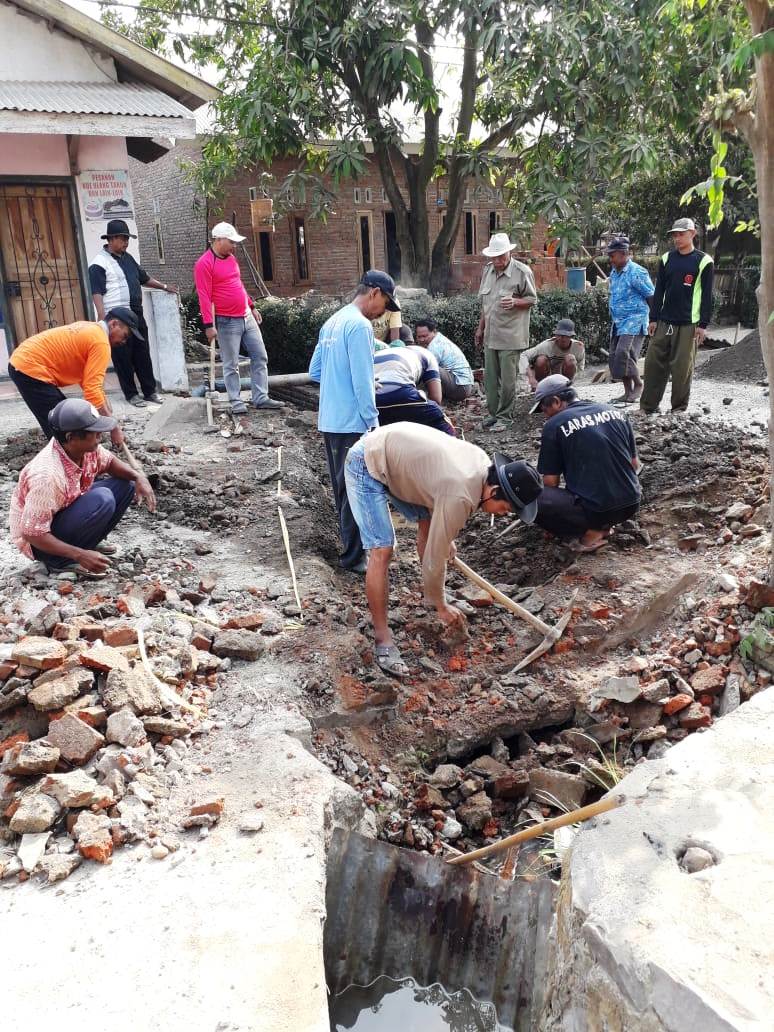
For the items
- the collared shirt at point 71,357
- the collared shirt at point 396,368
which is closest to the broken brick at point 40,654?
the collared shirt at point 71,357

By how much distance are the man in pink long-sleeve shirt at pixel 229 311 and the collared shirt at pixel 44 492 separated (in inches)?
148

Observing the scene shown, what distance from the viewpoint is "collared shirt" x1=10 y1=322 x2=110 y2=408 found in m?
5.80

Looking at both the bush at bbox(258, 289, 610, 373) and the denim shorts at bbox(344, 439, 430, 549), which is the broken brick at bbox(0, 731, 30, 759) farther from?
the bush at bbox(258, 289, 610, 373)

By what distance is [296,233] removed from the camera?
17.5 m

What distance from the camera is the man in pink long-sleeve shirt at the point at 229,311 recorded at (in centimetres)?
811

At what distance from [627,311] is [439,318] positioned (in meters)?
4.24

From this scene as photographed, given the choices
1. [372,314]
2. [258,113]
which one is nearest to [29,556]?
[372,314]

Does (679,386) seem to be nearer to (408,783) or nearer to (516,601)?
(516,601)

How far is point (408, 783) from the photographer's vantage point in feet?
12.4

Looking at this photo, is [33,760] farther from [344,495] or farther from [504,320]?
[504,320]

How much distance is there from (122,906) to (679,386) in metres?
6.86

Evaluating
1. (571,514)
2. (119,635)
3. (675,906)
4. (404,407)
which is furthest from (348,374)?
(675,906)

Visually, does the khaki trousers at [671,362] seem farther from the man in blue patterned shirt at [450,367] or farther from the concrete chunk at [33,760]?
the concrete chunk at [33,760]

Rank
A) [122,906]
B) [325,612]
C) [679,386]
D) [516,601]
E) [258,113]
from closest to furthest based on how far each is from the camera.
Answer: [122,906], [325,612], [516,601], [679,386], [258,113]
